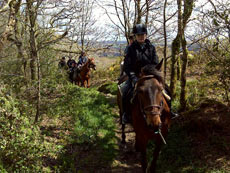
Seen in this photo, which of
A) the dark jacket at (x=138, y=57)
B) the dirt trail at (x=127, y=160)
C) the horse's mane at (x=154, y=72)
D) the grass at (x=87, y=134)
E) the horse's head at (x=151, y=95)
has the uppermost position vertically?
the dark jacket at (x=138, y=57)

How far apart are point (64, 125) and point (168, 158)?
4.12 metres

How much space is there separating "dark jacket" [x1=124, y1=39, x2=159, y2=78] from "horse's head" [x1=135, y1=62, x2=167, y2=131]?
936mm

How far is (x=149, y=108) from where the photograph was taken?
3.75 m

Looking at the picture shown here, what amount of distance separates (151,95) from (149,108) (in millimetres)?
254

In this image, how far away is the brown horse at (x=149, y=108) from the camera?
371 cm

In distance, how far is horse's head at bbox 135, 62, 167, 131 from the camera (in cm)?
368

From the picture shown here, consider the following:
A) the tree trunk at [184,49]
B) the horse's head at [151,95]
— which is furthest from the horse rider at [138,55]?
the tree trunk at [184,49]

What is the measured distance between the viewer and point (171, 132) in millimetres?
6520

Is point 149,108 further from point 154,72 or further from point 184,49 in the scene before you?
point 184,49

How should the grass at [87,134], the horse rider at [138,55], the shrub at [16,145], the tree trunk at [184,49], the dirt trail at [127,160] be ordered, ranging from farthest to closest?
the tree trunk at [184,49]
the grass at [87,134]
the dirt trail at [127,160]
the horse rider at [138,55]
the shrub at [16,145]

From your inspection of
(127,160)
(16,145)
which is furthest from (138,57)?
(16,145)

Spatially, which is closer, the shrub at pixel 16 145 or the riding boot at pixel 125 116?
the shrub at pixel 16 145

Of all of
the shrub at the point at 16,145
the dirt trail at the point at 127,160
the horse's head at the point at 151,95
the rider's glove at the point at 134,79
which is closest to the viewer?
the horse's head at the point at 151,95

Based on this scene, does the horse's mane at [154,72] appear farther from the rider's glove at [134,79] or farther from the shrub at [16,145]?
the shrub at [16,145]
